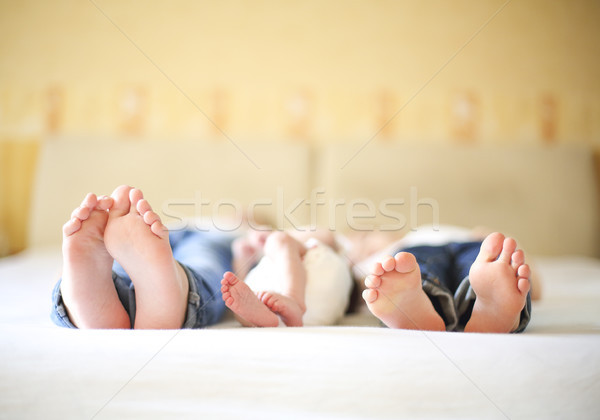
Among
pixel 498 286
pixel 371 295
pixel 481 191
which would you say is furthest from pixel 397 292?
pixel 481 191

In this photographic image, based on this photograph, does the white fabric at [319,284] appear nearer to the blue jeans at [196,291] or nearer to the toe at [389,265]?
the blue jeans at [196,291]

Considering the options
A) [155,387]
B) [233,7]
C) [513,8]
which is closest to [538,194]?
[513,8]

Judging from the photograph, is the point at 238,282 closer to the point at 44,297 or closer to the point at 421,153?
the point at 44,297

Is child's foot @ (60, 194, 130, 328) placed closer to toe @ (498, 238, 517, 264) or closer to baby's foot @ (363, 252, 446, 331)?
baby's foot @ (363, 252, 446, 331)

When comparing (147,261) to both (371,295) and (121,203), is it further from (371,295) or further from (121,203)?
(371,295)

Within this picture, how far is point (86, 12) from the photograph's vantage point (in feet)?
7.86

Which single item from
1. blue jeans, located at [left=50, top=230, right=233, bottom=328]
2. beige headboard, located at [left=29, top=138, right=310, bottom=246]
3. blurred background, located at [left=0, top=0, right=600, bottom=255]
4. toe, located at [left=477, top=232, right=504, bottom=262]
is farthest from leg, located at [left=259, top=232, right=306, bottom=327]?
blurred background, located at [left=0, top=0, right=600, bottom=255]

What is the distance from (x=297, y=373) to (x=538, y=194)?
199 cm

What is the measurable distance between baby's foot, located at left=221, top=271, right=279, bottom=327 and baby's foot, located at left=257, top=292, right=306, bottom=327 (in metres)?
0.02

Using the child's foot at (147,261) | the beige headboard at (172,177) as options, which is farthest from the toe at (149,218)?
the beige headboard at (172,177)

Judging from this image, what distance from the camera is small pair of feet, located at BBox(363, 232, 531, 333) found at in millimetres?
701

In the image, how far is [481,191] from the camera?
7.23ft

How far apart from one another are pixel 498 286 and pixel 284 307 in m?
0.33

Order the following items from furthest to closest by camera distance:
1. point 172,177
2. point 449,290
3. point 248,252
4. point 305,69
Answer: point 305,69 < point 172,177 < point 248,252 < point 449,290
